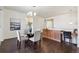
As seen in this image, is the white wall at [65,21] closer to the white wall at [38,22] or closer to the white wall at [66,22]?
the white wall at [66,22]

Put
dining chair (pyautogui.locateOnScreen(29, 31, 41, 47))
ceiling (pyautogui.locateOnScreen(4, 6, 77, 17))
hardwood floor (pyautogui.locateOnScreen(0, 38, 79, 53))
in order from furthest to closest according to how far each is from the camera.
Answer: dining chair (pyautogui.locateOnScreen(29, 31, 41, 47))
hardwood floor (pyautogui.locateOnScreen(0, 38, 79, 53))
ceiling (pyautogui.locateOnScreen(4, 6, 77, 17))

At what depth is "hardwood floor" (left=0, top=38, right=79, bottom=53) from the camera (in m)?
2.97

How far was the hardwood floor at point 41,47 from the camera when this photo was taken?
9.75ft

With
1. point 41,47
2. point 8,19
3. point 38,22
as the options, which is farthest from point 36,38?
point 8,19

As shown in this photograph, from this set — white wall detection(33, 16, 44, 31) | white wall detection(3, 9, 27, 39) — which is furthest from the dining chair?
white wall detection(3, 9, 27, 39)

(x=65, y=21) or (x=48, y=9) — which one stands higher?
(x=48, y=9)

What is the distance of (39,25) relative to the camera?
3.06 metres

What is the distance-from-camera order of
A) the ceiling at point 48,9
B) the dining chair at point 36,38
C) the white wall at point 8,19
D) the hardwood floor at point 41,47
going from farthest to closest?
the dining chair at point 36,38 → the white wall at point 8,19 → the hardwood floor at point 41,47 → the ceiling at point 48,9

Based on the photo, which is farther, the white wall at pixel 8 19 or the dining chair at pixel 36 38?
the dining chair at pixel 36 38

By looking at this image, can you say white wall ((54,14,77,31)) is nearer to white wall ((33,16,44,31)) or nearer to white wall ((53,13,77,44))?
white wall ((53,13,77,44))

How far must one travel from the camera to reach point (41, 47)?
10.3 feet

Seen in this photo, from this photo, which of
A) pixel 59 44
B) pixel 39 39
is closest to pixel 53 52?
pixel 59 44

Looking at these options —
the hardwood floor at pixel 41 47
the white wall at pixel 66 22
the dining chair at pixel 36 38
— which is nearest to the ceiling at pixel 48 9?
the white wall at pixel 66 22

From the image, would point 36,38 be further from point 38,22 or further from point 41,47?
point 38,22
